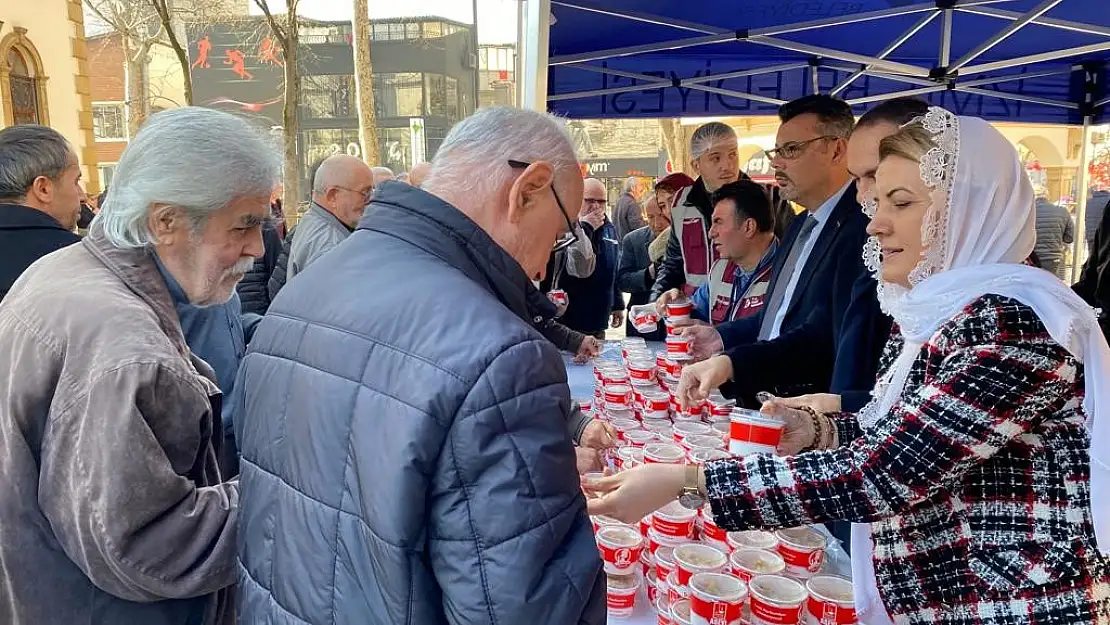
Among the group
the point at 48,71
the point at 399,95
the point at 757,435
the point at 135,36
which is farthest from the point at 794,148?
the point at 399,95

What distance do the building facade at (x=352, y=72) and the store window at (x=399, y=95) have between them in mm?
39

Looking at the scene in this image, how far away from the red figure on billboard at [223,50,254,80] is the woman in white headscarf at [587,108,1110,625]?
33.3 meters

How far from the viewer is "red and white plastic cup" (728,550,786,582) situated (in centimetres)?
145

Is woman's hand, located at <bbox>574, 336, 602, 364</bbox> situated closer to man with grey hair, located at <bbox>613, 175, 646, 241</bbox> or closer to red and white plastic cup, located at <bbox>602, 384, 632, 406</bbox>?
red and white plastic cup, located at <bbox>602, 384, 632, 406</bbox>

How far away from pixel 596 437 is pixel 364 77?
46.2 feet

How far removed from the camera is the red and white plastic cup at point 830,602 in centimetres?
135

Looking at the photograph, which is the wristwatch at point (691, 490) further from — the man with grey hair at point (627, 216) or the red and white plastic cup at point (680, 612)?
the man with grey hair at point (627, 216)

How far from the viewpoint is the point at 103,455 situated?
122 cm

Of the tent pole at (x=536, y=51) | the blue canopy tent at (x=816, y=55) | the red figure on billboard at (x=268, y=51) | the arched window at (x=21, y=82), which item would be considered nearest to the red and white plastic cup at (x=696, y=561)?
the tent pole at (x=536, y=51)

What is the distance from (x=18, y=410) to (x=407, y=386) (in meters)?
0.91

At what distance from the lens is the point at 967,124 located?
1.38m

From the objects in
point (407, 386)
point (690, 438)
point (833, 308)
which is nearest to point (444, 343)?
point (407, 386)

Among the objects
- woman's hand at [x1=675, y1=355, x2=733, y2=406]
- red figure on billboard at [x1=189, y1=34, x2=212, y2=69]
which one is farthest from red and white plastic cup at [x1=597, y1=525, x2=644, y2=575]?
red figure on billboard at [x1=189, y1=34, x2=212, y2=69]

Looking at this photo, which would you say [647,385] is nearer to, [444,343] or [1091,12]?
[444,343]
